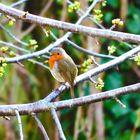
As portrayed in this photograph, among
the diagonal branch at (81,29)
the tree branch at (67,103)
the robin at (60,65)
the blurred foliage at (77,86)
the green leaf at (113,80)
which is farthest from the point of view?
the green leaf at (113,80)

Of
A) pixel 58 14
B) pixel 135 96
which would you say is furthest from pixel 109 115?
pixel 58 14

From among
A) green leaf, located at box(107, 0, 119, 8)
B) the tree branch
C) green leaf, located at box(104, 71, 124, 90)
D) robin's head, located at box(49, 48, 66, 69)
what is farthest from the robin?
green leaf, located at box(107, 0, 119, 8)

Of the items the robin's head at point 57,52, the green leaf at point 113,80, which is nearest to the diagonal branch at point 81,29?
the robin's head at point 57,52

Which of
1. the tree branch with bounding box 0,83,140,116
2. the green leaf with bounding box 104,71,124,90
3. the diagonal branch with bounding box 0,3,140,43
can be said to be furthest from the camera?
the green leaf with bounding box 104,71,124,90

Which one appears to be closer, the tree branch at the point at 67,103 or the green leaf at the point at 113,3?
the tree branch at the point at 67,103

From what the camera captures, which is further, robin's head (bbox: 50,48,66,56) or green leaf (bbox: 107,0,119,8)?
green leaf (bbox: 107,0,119,8)

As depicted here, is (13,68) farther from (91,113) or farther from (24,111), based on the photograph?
(24,111)

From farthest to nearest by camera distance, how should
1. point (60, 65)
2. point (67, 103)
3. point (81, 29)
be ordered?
point (60, 65), point (67, 103), point (81, 29)

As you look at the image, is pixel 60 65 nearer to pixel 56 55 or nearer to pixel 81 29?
pixel 56 55

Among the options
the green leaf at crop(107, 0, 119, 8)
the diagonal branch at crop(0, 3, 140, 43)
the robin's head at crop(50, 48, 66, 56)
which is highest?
the diagonal branch at crop(0, 3, 140, 43)

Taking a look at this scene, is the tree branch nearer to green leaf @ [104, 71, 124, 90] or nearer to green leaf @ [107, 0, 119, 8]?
green leaf @ [104, 71, 124, 90]

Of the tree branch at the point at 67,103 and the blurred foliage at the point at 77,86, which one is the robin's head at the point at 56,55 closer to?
the tree branch at the point at 67,103

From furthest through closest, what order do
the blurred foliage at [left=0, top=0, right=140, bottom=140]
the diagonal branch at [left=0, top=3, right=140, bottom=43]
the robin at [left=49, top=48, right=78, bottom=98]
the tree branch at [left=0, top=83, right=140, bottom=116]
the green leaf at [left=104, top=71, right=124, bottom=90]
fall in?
1. the green leaf at [left=104, top=71, right=124, bottom=90]
2. the blurred foliage at [left=0, top=0, right=140, bottom=140]
3. the robin at [left=49, top=48, right=78, bottom=98]
4. the tree branch at [left=0, top=83, right=140, bottom=116]
5. the diagonal branch at [left=0, top=3, right=140, bottom=43]

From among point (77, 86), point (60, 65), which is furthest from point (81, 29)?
point (77, 86)
